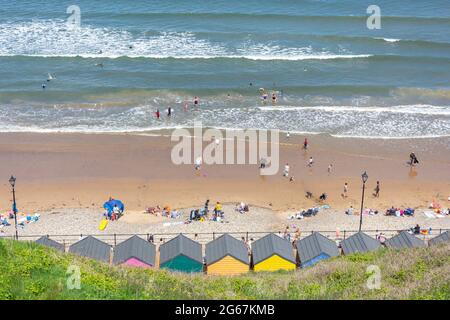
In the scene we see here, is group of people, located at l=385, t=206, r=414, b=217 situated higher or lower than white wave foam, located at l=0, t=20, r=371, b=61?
lower

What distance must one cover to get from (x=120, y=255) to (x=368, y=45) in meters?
39.5

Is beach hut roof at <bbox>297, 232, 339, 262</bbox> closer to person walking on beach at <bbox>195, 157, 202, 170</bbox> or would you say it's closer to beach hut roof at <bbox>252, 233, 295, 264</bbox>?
beach hut roof at <bbox>252, 233, 295, 264</bbox>

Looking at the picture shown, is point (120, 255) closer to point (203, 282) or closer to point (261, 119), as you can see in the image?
point (203, 282)

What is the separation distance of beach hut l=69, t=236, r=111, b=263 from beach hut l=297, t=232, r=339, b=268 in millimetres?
7394

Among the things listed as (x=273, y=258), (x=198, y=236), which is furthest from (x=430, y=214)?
Answer: (x=198, y=236)

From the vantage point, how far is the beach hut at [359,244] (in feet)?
78.4

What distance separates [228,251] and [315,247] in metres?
3.38

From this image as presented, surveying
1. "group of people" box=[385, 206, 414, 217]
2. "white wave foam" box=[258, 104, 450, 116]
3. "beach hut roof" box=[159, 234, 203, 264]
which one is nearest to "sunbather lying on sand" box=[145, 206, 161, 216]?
"beach hut roof" box=[159, 234, 203, 264]

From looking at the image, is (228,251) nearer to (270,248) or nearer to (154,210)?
(270,248)

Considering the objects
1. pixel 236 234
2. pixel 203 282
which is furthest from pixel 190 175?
pixel 203 282

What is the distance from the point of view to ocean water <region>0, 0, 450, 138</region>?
4206 cm

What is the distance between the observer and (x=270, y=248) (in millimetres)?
23641

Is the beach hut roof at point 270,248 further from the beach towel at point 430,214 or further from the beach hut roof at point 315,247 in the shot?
the beach towel at point 430,214

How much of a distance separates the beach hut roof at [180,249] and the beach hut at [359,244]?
5.70 m
